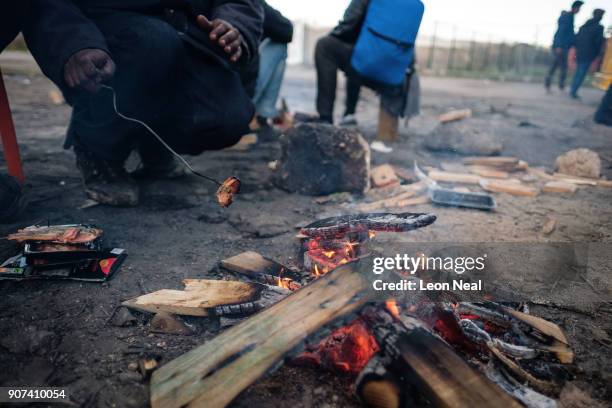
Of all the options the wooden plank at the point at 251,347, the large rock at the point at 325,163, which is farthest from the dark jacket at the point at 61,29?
the wooden plank at the point at 251,347

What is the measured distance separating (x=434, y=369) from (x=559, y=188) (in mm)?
3332

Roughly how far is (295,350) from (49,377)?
0.95 m

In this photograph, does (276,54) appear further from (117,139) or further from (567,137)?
(567,137)

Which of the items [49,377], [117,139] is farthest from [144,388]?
[117,139]

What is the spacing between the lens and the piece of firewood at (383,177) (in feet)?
12.3

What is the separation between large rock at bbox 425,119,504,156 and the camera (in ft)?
16.4

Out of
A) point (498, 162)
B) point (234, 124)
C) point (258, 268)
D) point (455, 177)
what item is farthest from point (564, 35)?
point (258, 268)

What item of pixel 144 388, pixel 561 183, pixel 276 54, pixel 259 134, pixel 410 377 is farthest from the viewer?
pixel 259 134

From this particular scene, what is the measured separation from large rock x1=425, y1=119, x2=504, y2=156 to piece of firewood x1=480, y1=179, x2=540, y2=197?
45.4 inches

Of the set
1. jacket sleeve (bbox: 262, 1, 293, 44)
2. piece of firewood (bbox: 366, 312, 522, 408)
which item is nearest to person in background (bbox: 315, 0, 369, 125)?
jacket sleeve (bbox: 262, 1, 293, 44)

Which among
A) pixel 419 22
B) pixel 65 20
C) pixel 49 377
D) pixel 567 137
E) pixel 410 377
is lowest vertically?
pixel 49 377

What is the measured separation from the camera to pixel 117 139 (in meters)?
2.77

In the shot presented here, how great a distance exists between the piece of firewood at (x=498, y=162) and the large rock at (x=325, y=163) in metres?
1.79

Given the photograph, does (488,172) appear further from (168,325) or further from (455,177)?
(168,325)
